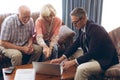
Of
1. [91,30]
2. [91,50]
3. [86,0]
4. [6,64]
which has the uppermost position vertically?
[86,0]

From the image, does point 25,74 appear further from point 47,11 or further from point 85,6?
point 85,6

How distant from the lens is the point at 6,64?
3113mm

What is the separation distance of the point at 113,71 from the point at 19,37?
1.35 meters

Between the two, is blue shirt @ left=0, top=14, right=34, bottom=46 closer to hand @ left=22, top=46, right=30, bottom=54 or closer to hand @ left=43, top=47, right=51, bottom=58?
hand @ left=22, top=46, right=30, bottom=54

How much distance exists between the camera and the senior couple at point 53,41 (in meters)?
2.44

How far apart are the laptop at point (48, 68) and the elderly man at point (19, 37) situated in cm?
66

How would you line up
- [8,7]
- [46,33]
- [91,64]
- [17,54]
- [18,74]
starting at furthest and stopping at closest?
[8,7] < [46,33] < [17,54] < [91,64] < [18,74]

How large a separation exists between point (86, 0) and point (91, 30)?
1.54 metres

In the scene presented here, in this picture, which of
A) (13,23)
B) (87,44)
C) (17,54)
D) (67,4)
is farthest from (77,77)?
(67,4)

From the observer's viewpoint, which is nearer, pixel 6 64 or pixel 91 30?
pixel 91 30

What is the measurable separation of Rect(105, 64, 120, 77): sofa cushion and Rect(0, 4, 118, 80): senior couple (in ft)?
0.25

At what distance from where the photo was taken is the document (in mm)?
2232

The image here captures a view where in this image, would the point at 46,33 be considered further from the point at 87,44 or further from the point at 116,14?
the point at 116,14

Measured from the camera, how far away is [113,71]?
2342mm
